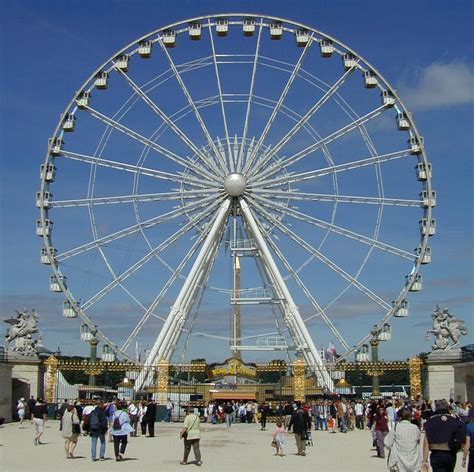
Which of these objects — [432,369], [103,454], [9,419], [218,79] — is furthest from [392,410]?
[218,79]

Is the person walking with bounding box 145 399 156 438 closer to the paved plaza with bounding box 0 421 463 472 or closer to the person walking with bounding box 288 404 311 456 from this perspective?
the paved plaza with bounding box 0 421 463 472

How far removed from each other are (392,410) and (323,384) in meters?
9.68

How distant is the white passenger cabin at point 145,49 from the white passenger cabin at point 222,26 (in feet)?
8.44

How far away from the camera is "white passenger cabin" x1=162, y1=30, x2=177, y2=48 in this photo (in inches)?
1278

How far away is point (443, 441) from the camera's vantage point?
28.7 feet

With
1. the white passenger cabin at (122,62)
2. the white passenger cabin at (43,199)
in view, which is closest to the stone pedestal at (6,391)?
the white passenger cabin at (43,199)

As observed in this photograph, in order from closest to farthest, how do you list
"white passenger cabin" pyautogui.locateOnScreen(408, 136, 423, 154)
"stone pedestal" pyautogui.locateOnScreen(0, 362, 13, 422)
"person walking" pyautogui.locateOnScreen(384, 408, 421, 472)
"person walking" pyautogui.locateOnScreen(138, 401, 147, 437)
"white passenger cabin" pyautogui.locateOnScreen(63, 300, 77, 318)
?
"person walking" pyautogui.locateOnScreen(384, 408, 421, 472)
"person walking" pyautogui.locateOnScreen(138, 401, 147, 437)
"stone pedestal" pyautogui.locateOnScreen(0, 362, 13, 422)
"white passenger cabin" pyautogui.locateOnScreen(63, 300, 77, 318)
"white passenger cabin" pyautogui.locateOnScreen(408, 136, 423, 154)

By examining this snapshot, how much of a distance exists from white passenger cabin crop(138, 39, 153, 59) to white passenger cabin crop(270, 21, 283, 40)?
4.54 metres

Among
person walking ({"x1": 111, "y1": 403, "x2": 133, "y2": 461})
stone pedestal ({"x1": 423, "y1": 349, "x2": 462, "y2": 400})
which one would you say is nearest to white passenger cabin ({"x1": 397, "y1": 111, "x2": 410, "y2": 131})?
stone pedestal ({"x1": 423, "y1": 349, "x2": 462, "y2": 400})

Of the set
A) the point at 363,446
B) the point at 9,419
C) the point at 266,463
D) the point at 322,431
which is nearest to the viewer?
the point at 266,463

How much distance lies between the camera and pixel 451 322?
1230 inches

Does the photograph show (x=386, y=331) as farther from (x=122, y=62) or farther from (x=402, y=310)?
(x=122, y=62)

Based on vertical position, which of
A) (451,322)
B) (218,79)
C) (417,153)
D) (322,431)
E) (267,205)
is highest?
(218,79)

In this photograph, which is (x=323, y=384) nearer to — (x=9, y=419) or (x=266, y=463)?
(x=9, y=419)
